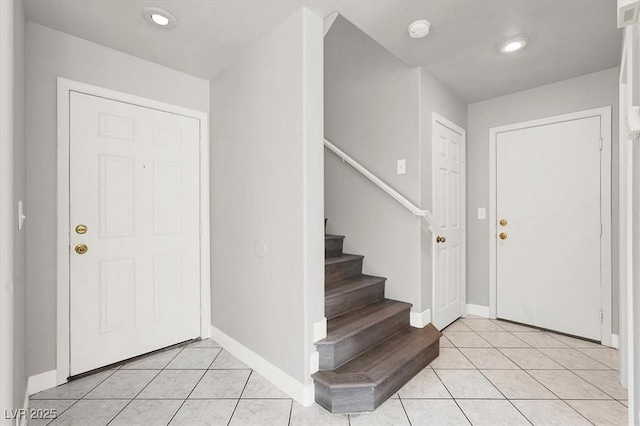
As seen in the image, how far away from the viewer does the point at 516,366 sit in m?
2.21

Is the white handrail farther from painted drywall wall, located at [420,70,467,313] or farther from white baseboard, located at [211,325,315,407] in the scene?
white baseboard, located at [211,325,315,407]

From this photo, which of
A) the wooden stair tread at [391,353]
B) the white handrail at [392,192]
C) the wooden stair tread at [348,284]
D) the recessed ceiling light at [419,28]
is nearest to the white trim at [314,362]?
the wooden stair tread at [391,353]

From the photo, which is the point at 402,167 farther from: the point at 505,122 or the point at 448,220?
the point at 505,122

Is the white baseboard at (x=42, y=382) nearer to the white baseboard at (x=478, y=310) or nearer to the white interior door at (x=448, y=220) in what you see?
the white interior door at (x=448, y=220)

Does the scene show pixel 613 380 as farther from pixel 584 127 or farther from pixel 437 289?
pixel 584 127

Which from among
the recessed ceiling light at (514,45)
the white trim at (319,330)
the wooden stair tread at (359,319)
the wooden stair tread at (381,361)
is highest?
the recessed ceiling light at (514,45)

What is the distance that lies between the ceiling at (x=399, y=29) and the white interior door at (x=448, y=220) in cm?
68

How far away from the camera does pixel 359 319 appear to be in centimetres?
220

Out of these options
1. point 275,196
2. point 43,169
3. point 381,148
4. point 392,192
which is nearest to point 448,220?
point 392,192

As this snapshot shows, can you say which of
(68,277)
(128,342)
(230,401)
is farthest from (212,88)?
(230,401)

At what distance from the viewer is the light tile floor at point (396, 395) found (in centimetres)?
164

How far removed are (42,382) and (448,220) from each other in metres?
3.40

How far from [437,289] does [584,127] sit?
6.54 ft

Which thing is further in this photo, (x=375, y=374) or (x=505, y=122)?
(x=505, y=122)
